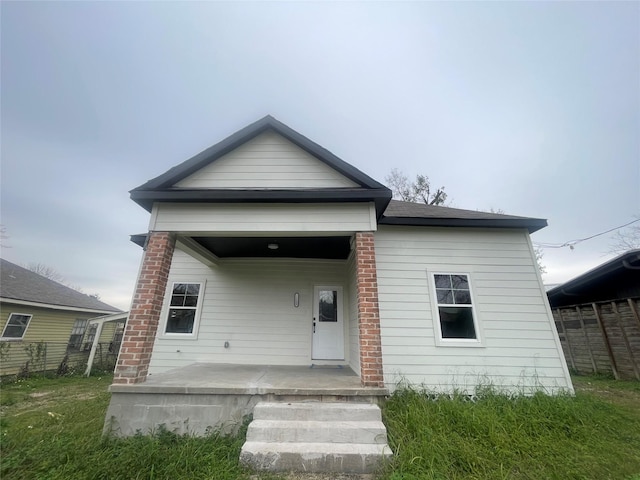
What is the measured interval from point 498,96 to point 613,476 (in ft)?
41.1

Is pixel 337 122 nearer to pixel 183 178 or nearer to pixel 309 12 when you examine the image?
pixel 309 12

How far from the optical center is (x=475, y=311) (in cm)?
470

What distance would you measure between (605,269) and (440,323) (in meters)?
5.86

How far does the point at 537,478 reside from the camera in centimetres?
235

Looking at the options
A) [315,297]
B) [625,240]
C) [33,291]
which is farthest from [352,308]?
[625,240]

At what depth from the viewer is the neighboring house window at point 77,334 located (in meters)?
11.4

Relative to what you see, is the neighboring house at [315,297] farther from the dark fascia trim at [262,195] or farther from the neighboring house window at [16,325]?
the neighboring house window at [16,325]

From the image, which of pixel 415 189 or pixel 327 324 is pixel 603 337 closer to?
pixel 327 324

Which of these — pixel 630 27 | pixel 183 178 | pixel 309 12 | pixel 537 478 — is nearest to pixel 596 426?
pixel 537 478

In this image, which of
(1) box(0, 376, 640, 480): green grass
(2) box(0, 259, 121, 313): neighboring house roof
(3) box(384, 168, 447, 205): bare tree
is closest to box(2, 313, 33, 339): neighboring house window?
(2) box(0, 259, 121, 313): neighboring house roof

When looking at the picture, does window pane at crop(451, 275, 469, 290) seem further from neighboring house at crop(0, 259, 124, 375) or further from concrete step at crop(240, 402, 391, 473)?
neighboring house at crop(0, 259, 124, 375)

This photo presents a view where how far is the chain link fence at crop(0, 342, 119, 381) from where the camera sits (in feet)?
27.5

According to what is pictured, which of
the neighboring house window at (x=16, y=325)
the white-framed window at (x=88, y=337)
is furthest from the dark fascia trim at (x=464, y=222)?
the white-framed window at (x=88, y=337)

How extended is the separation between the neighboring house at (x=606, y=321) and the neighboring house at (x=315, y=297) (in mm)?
3329
